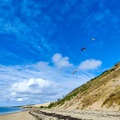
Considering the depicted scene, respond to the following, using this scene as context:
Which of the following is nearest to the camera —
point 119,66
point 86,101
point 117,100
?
point 117,100

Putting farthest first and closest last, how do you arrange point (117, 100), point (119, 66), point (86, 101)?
point (119, 66) → point (86, 101) → point (117, 100)

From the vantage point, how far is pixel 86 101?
7800 cm

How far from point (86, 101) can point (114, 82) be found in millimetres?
10663

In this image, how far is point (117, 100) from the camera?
5391 cm

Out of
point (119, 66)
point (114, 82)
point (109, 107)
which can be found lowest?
point (109, 107)

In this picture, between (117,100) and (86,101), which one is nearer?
(117,100)

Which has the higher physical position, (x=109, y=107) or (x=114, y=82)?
(x=114, y=82)

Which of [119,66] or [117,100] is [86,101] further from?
[119,66]

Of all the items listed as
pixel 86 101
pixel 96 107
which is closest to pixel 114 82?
pixel 86 101

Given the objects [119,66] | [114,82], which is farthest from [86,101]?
[119,66]

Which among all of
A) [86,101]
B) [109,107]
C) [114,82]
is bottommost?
[109,107]

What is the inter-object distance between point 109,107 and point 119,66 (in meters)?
52.1

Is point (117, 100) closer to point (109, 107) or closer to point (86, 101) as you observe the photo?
point (109, 107)

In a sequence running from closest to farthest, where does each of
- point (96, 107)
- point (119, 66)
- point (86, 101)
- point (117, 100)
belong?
point (117, 100)
point (96, 107)
point (86, 101)
point (119, 66)
